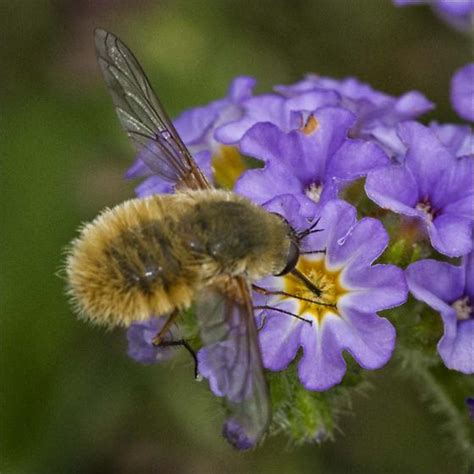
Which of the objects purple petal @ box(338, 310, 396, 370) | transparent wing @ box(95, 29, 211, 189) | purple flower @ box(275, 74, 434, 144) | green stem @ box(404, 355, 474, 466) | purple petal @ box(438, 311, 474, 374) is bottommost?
green stem @ box(404, 355, 474, 466)

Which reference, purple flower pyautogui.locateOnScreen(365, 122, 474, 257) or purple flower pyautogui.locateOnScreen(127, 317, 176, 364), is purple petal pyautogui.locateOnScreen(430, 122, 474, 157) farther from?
purple flower pyautogui.locateOnScreen(127, 317, 176, 364)

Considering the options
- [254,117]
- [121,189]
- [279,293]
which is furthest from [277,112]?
[121,189]

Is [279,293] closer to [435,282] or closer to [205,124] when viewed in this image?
[435,282]

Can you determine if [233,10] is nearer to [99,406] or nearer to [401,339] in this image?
[99,406]

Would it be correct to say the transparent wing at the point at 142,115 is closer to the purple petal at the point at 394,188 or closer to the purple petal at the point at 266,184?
the purple petal at the point at 266,184

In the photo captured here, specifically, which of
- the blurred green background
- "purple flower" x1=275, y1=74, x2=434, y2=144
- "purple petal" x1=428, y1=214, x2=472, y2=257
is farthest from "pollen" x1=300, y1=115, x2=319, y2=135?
the blurred green background

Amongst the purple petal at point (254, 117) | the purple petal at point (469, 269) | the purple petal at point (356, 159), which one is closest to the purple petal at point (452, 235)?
Result: the purple petal at point (469, 269)
